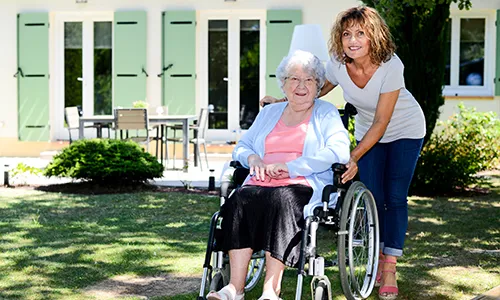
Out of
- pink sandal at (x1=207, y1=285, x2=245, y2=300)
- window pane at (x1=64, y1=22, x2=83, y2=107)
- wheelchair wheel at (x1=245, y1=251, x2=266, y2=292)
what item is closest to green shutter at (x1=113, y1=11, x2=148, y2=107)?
window pane at (x1=64, y1=22, x2=83, y2=107)

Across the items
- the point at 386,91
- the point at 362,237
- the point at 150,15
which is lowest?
the point at 362,237

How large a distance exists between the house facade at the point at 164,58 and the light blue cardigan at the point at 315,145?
8.46 meters

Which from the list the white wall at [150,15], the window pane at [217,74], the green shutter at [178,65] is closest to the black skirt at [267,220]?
the white wall at [150,15]

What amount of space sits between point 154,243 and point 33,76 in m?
7.93

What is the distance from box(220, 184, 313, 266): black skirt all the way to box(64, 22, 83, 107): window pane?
9967 mm

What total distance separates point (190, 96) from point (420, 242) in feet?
24.1

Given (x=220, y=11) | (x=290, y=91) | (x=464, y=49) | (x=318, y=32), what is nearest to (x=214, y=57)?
(x=220, y=11)

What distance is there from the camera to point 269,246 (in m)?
3.53

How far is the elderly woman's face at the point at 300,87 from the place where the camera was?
3.90 meters

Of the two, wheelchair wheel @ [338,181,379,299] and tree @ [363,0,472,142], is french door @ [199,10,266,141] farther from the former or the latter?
wheelchair wheel @ [338,181,379,299]

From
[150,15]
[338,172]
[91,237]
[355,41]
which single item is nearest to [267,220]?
[338,172]

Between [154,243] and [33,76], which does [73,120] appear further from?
[154,243]

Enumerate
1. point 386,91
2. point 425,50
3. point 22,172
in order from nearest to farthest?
point 386,91, point 425,50, point 22,172

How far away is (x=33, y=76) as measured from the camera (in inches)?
510
